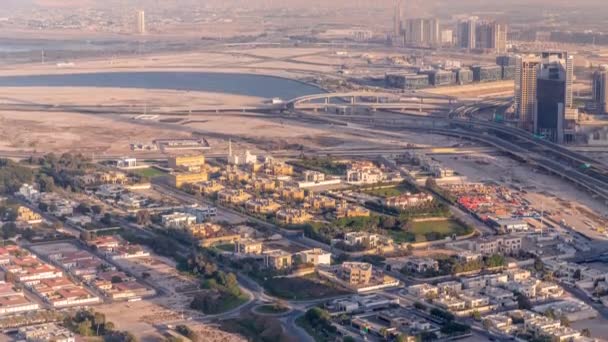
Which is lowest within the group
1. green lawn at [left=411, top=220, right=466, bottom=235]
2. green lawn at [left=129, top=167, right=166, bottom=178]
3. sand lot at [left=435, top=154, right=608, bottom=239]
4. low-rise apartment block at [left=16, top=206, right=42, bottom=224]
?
sand lot at [left=435, top=154, right=608, bottom=239]

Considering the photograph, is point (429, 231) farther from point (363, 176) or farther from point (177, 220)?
point (363, 176)

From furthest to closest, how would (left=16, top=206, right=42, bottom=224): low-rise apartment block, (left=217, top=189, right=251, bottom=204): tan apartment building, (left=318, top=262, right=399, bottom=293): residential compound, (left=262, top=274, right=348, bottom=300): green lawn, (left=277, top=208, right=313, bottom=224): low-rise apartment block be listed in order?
(left=217, top=189, right=251, bottom=204): tan apartment building < (left=16, top=206, right=42, bottom=224): low-rise apartment block < (left=277, top=208, right=313, bottom=224): low-rise apartment block < (left=318, top=262, right=399, bottom=293): residential compound < (left=262, top=274, right=348, bottom=300): green lawn

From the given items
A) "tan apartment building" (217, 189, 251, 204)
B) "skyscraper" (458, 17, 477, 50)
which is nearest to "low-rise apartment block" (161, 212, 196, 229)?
"tan apartment building" (217, 189, 251, 204)

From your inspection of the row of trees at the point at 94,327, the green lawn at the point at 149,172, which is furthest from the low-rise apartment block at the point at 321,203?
the row of trees at the point at 94,327

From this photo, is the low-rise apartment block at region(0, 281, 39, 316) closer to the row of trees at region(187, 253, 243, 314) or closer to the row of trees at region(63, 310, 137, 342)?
the row of trees at region(63, 310, 137, 342)

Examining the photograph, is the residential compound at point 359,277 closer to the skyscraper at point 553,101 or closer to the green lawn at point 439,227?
the green lawn at point 439,227

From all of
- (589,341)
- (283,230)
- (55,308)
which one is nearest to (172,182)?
(283,230)

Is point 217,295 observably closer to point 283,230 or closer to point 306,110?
point 283,230
